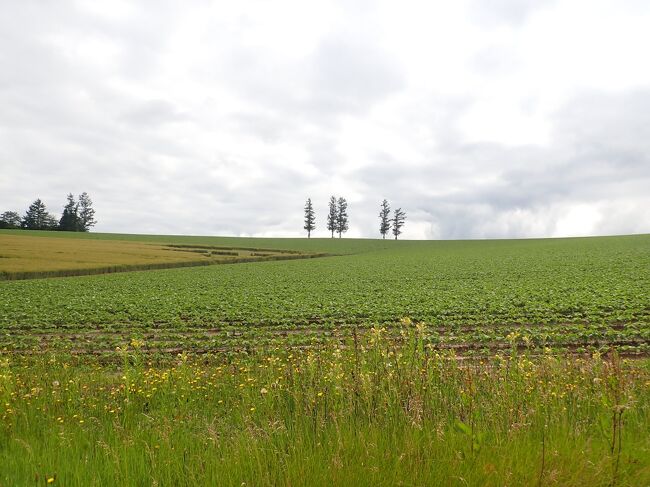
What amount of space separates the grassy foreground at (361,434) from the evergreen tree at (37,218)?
505 feet

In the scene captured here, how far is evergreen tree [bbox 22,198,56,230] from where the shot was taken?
132m

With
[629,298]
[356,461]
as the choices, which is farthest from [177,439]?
[629,298]

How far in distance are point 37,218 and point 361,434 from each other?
6330 inches

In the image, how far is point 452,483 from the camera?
11.5 ft

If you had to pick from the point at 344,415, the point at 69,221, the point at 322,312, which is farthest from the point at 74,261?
the point at 69,221

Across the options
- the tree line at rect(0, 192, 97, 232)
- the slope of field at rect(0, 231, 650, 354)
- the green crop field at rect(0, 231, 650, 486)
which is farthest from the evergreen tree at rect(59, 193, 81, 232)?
the green crop field at rect(0, 231, 650, 486)

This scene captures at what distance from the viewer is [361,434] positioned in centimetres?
408

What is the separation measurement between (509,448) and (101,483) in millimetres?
3979

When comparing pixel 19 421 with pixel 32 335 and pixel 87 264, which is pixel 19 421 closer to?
pixel 32 335

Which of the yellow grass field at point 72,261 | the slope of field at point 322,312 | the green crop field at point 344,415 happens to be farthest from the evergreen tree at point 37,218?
the green crop field at point 344,415

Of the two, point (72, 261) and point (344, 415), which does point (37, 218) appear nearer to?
point (72, 261)

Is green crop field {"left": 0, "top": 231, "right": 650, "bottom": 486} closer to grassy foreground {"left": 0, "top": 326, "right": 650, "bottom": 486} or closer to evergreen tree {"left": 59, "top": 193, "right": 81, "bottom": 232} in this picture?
grassy foreground {"left": 0, "top": 326, "right": 650, "bottom": 486}

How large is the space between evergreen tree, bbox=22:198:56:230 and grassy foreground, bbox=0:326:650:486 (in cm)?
15401

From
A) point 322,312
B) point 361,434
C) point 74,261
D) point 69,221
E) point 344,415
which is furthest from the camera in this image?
point 69,221
